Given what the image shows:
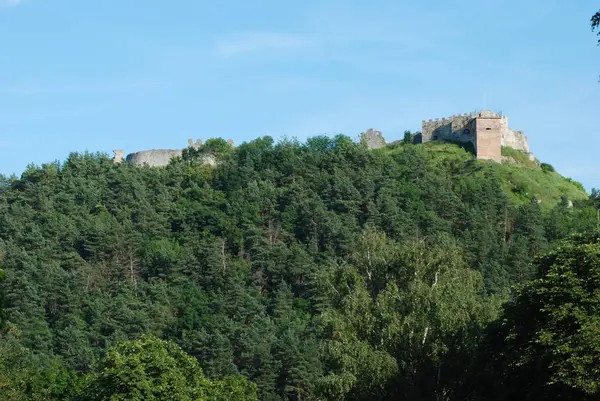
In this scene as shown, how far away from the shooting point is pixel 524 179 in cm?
11619

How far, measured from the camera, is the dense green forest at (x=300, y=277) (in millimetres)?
48750

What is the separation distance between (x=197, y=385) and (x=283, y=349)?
24.9 m

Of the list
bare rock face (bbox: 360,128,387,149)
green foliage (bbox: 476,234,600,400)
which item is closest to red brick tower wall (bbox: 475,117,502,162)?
bare rock face (bbox: 360,128,387,149)

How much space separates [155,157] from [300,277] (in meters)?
34.6

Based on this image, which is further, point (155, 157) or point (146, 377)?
point (155, 157)

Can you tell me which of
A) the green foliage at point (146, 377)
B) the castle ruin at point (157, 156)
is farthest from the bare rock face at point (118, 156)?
the green foliage at point (146, 377)

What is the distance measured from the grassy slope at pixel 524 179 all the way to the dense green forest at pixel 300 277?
0.88 ft

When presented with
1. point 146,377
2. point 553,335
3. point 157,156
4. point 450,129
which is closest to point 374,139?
point 450,129

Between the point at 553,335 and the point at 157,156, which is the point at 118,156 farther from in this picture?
the point at 553,335

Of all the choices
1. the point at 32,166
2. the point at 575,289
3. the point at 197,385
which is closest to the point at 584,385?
the point at 575,289

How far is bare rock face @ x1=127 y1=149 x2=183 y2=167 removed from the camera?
132075mm

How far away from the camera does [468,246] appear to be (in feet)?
317

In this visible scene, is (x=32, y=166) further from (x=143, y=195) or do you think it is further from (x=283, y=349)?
(x=283, y=349)

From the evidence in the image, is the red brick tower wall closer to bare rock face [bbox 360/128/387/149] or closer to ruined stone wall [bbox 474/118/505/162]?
ruined stone wall [bbox 474/118/505/162]
